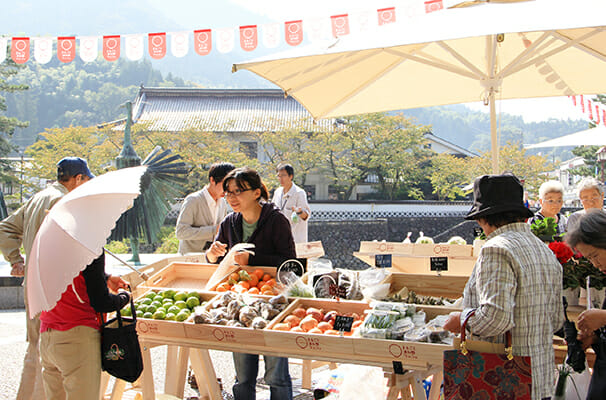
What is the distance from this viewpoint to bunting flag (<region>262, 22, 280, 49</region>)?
760 centimetres

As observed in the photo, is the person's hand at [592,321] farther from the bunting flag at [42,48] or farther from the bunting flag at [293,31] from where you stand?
the bunting flag at [42,48]

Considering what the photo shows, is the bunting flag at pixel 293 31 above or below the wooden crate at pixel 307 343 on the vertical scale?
above

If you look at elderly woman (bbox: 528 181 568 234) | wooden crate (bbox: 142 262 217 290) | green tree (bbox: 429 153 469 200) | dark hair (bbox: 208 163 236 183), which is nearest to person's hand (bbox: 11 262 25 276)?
wooden crate (bbox: 142 262 217 290)

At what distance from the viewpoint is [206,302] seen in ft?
9.34

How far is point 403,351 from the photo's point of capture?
211cm

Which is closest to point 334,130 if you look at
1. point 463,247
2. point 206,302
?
point 463,247

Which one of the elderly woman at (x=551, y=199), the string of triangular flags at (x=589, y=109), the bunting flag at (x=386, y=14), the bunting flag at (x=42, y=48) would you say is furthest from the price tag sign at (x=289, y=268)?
the string of triangular flags at (x=589, y=109)

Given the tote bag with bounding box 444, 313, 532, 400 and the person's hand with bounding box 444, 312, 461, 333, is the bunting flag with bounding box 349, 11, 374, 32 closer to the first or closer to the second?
the person's hand with bounding box 444, 312, 461, 333

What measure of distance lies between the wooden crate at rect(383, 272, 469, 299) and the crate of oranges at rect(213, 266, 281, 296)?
0.66 metres

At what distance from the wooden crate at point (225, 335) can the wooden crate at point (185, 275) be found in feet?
2.64

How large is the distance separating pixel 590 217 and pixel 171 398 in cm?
214

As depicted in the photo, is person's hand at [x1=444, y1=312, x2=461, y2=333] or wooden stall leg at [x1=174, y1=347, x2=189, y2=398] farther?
wooden stall leg at [x1=174, y1=347, x2=189, y2=398]

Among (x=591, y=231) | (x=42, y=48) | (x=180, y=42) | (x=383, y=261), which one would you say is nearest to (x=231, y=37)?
(x=180, y=42)

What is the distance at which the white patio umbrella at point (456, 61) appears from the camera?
256 centimetres
